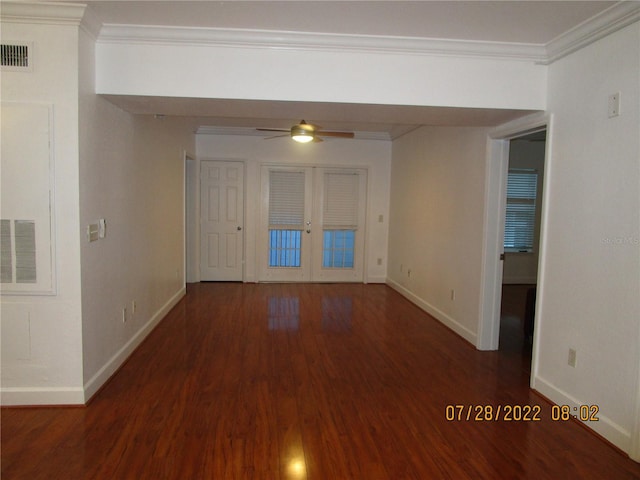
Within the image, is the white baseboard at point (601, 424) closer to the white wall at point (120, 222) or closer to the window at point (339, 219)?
the white wall at point (120, 222)

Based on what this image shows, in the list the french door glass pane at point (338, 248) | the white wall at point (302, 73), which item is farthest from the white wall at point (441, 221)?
the white wall at point (302, 73)

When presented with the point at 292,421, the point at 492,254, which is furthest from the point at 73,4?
the point at 492,254

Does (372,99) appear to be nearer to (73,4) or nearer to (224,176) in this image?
(73,4)

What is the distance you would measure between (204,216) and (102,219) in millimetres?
4036

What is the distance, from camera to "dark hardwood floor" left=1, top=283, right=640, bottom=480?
7.55 ft

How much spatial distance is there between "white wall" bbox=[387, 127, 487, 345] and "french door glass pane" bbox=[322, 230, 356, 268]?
769 millimetres

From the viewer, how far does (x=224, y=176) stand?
7.19 m

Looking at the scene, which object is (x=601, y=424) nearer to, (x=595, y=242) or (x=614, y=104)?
(x=595, y=242)

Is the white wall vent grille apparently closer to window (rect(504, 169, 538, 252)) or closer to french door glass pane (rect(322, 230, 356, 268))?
french door glass pane (rect(322, 230, 356, 268))

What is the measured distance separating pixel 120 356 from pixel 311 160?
4615 mm

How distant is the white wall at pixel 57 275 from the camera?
2.70m

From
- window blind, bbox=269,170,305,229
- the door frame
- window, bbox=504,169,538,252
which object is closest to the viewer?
the door frame

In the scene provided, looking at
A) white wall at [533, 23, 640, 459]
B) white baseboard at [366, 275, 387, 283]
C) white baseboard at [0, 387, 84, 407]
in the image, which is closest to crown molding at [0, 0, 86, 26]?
white baseboard at [0, 387, 84, 407]

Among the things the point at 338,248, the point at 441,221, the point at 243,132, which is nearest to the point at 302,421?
the point at 441,221
